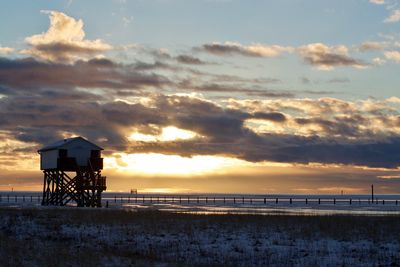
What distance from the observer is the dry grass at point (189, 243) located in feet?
79.2

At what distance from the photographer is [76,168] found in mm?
70375

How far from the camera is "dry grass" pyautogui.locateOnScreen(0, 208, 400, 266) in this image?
24125 millimetres

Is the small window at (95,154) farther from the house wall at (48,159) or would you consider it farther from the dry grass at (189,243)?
the dry grass at (189,243)

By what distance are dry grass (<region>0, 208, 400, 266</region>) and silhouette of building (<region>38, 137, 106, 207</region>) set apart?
28560 mm

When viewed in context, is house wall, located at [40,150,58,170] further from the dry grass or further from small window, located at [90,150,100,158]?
the dry grass

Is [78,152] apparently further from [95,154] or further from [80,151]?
[95,154]

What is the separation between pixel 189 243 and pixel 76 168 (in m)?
43.3

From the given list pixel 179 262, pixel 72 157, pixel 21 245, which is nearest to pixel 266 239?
pixel 179 262

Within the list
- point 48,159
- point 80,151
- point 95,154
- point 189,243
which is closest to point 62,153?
point 80,151

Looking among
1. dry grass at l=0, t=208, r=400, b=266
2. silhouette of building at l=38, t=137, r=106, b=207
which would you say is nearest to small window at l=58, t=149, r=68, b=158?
silhouette of building at l=38, t=137, r=106, b=207

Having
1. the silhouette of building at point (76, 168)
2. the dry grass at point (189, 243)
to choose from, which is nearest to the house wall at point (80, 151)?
the silhouette of building at point (76, 168)

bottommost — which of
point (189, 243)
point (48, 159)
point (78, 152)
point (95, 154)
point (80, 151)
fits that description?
point (189, 243)

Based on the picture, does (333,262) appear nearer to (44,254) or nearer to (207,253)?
(207,253)

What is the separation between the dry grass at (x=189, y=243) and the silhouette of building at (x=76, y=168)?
28560 millimetres
